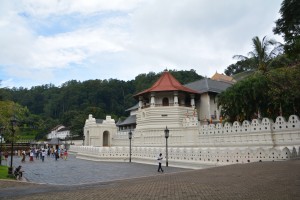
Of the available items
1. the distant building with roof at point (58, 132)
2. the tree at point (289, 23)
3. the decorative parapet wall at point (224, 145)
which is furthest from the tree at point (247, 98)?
the distant building with roof at point (58, 132)

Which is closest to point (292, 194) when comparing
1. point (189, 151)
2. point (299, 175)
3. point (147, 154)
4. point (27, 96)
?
point (299, 175)

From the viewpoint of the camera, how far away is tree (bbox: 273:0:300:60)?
1978 cm

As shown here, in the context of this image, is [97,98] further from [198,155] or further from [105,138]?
[198,155]

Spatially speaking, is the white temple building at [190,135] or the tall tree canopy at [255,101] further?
the tall tree canopy at [255,101]

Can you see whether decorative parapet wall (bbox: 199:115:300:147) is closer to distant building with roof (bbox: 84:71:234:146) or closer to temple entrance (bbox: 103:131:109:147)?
distant building with roof (bbox: 84:71:234:146)

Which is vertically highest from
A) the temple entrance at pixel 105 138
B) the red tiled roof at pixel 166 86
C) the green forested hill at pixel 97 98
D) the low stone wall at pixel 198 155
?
the green forested hill at pixel 97 98

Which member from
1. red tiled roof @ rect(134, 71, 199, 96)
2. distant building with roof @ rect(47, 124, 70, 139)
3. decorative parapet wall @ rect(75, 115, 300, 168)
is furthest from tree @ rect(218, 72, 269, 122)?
distant building with roof @ rect(47, 124, 70, 139)

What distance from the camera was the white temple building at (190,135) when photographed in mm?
19844

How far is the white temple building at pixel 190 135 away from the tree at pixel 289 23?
18.3ft

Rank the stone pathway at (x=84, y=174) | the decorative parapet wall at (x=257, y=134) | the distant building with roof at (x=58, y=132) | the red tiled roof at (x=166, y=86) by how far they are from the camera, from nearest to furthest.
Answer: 1. the stone pathway at (x=84, y=174)
2. the decorative parapet wall at (x=257, y=134)
3. the red tiled roof at (x=166, y=86)
4. the distant building with roof at (x=58, y=132)

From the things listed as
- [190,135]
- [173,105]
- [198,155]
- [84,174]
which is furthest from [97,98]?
[84,174]

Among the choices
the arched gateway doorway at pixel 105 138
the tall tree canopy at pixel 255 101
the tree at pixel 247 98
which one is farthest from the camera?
the arched gateway doorway at pixel 105 138

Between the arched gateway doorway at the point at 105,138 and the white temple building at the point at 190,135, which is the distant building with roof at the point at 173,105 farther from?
the arched gateway doorway at the point at 105,138

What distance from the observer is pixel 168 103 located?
40219 mm
